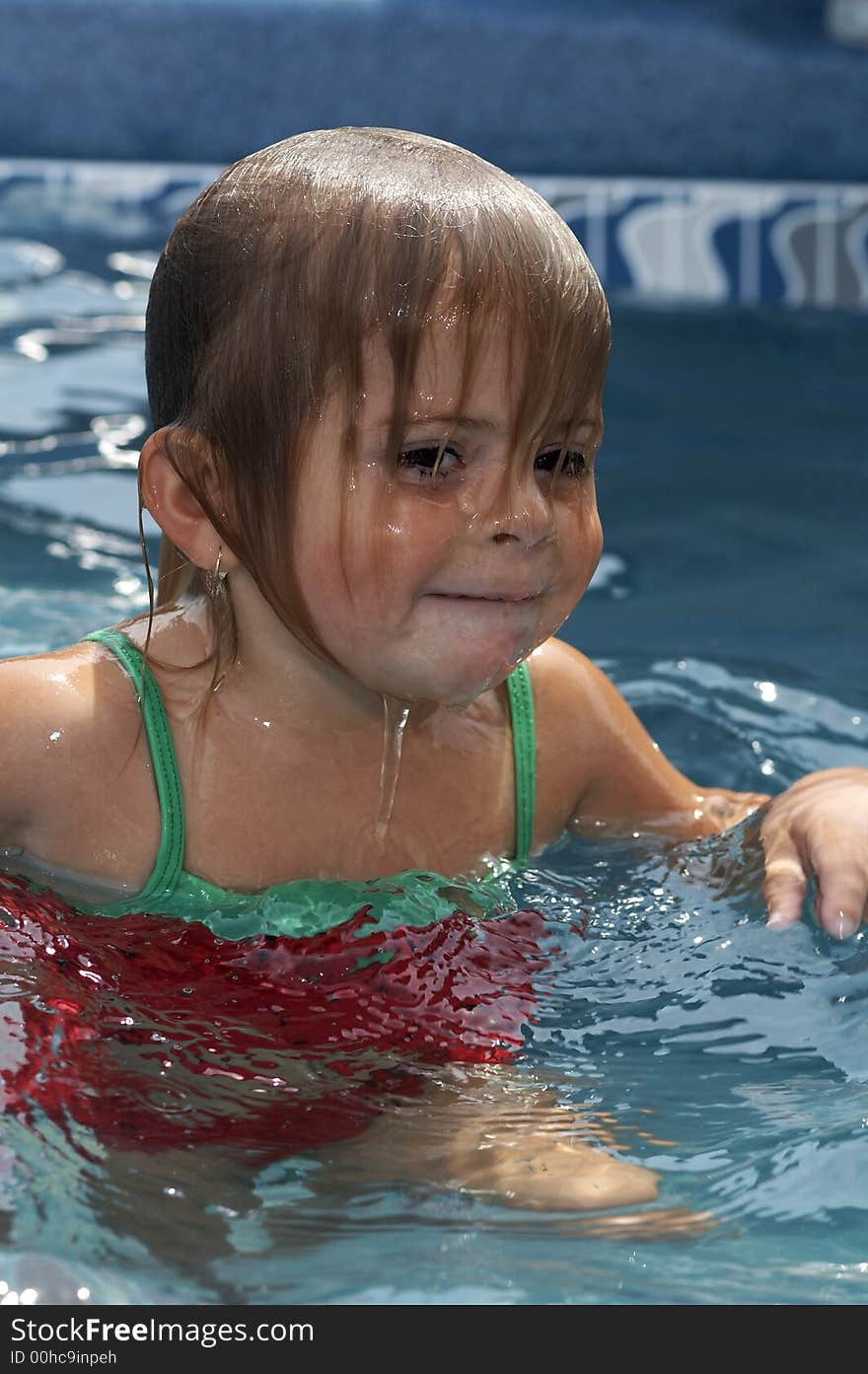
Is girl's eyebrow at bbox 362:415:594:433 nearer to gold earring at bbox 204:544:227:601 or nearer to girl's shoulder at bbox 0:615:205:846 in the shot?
gold earring at bbox 204:544:227:601

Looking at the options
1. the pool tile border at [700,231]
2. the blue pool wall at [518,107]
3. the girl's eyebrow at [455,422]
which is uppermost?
the blue pool wall at [518,107]

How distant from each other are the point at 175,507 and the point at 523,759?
57 cm

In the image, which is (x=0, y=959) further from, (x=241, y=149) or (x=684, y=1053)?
(x=241, y=149)

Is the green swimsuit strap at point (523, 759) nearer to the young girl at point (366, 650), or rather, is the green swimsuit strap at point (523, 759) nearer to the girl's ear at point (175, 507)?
the young girl at point (366, 650)

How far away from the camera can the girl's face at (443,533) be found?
181 centimetres

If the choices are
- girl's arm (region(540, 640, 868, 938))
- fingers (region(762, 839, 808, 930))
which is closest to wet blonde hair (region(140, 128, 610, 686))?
girl's arm (region(540, 640, 868, 938))

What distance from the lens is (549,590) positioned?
1939mm

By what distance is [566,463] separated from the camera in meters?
1.93

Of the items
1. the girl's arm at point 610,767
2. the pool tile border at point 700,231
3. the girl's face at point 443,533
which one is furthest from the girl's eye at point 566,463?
the pool tile border at point 700,231

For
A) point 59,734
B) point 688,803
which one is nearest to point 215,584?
point 59,734

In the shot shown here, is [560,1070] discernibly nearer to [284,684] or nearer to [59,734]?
[284,684]

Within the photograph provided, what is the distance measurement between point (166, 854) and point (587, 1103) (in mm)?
595
